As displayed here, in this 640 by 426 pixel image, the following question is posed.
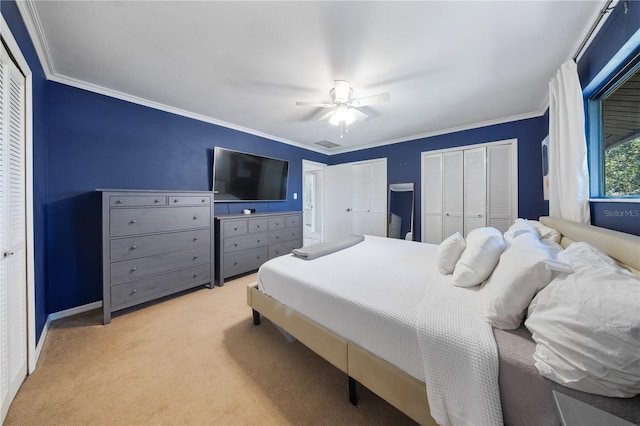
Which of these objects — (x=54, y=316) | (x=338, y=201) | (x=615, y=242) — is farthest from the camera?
(x=338, y=201)

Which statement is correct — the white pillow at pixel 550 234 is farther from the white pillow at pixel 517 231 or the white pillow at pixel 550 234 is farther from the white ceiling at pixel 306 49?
the white ceiling at pixel 306 49

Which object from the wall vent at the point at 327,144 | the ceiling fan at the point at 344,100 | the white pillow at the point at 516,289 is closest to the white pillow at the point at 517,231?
the white pillow at the point at 516,289

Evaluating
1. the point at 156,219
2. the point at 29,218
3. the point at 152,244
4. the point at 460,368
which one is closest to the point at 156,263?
the point at 152,244

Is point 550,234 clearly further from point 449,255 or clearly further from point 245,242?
point 245,242

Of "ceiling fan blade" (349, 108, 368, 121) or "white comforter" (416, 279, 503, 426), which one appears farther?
"ceiling fan blade" (349, 108, 368, 121)

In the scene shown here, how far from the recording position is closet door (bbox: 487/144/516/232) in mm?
3408

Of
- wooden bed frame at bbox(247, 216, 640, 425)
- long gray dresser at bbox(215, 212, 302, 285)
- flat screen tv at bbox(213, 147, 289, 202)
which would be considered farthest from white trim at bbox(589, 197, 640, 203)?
flat screen tv at bbox(213, 147, 289, 202)

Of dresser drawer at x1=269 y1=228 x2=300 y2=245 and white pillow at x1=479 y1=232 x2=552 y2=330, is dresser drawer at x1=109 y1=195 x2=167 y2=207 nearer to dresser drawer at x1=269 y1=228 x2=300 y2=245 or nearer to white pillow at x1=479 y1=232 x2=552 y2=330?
dresser drawer at x1=269 y1=228 x2=300 y2=245

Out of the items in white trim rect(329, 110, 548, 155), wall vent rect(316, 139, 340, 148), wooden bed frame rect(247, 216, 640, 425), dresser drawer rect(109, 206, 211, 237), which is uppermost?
wall vent rect(316, 139, 340, 148)

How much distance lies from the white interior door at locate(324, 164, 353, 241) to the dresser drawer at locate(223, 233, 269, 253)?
81.2 inches

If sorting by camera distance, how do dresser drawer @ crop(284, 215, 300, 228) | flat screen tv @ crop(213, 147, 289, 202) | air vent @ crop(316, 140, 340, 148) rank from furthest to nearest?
air vent @ crop(316, 140, 340, 148), dresser drawer @ crop(284, 215, 300, 228), flat screen tv @ crop(213, 147, 289, 202)

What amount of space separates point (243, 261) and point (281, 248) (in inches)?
28.8

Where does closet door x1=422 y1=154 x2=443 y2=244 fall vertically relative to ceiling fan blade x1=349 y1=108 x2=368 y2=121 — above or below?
below

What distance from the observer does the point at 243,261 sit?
334 cm
